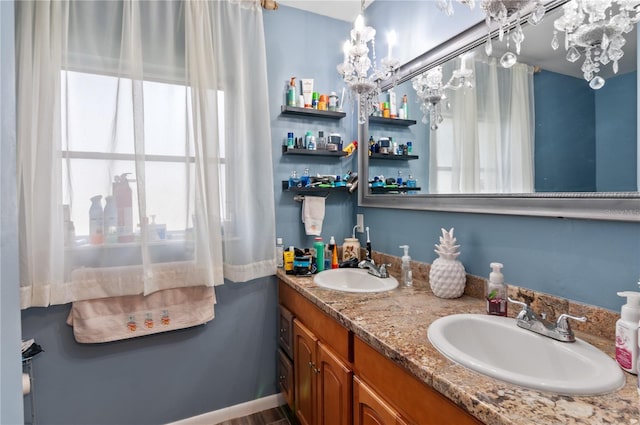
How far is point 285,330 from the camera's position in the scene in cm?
179

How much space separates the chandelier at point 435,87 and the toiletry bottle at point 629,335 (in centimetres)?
97

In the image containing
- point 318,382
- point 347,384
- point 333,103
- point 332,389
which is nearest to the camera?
point 347,384

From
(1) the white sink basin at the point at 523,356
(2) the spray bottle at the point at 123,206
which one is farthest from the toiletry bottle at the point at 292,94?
(1) the white sink basin at the point at 523,356

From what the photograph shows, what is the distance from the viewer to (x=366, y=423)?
1038mm

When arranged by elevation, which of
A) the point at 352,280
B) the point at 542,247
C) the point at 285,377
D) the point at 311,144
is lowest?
the point at 285,377

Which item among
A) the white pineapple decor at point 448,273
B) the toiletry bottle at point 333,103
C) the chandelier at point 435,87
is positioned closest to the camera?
the white pineapple decor at point 448,273

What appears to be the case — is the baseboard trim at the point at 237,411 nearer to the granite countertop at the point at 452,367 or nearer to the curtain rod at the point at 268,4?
the granite countertop at the point at 452,367

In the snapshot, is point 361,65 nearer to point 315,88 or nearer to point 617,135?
point 315,88

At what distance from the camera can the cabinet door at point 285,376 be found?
1.72 meters

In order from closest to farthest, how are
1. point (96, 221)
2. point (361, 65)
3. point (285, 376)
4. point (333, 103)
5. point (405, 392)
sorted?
point (405, 392)
point (96, 221)
point (361, 65)
point (285, 376)
point (333, 103)

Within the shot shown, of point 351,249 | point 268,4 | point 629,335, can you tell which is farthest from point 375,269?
point 268,4

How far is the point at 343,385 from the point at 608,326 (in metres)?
0.85

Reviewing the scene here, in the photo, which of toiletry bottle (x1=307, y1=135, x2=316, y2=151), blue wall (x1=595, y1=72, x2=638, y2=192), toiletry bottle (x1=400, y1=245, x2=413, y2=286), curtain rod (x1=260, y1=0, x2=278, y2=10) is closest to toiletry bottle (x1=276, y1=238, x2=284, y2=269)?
toiletry bottle (x1=307, y1=135, x2=316, y2=151)

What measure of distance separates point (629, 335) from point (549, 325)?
18 cm
